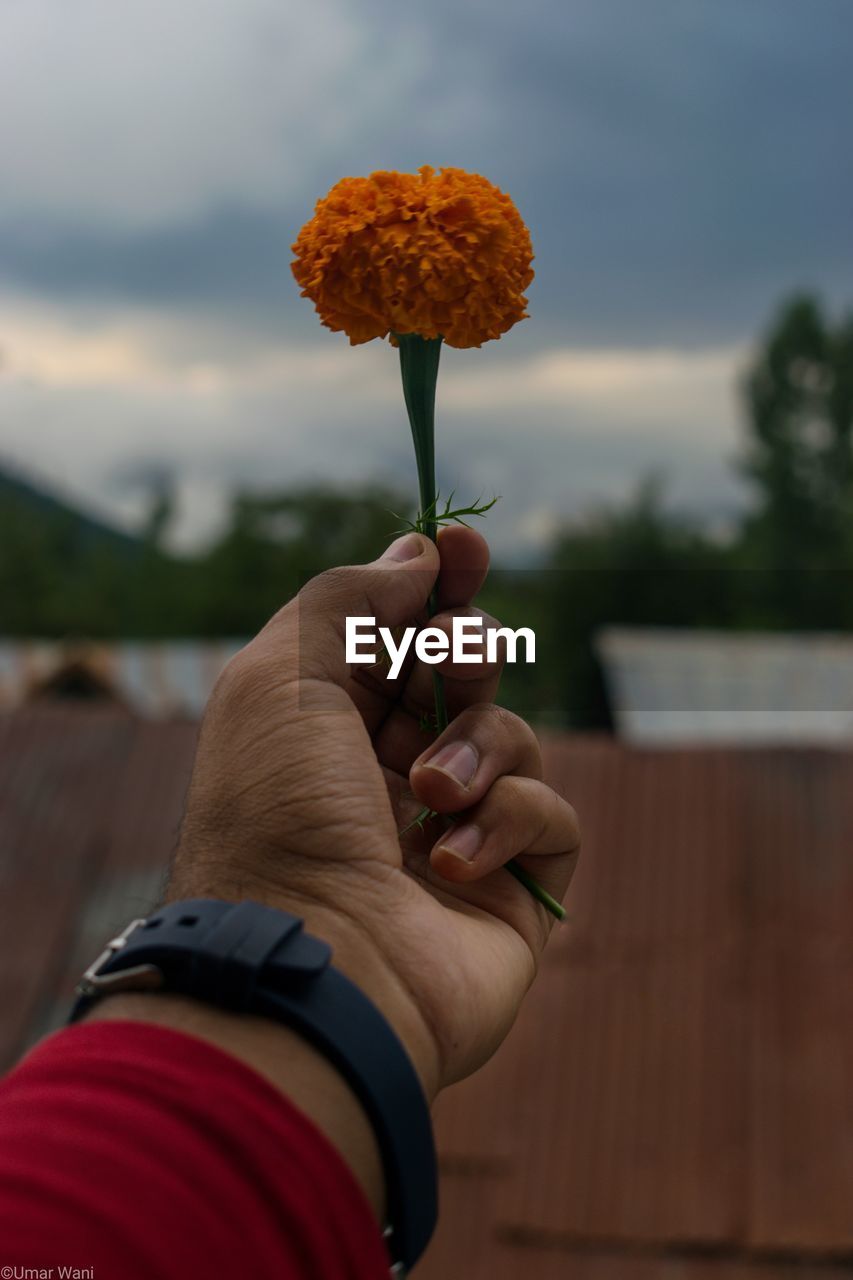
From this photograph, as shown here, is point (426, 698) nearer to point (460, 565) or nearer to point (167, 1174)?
point (460, 565)

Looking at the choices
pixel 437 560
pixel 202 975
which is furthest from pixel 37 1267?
pixel 437 560

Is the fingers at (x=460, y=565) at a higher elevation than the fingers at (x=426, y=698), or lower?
higher

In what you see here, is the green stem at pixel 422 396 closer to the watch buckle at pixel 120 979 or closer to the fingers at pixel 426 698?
the fingers at pixel 426 698

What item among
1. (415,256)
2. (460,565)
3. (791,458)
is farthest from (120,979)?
(791,458)

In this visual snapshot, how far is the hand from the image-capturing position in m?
1.19

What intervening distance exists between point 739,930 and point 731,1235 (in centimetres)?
188

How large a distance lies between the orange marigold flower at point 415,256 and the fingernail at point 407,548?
0.68 feet

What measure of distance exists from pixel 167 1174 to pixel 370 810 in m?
0.45

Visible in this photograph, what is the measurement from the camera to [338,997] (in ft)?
3.43

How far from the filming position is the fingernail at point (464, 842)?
4.01 ft

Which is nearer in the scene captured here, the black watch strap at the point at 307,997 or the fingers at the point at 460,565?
the black watch strap at the point at 307,997

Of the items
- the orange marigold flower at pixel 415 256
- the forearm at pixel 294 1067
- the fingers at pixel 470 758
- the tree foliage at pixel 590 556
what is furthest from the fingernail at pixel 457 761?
the tree foliage at pixel 590 556

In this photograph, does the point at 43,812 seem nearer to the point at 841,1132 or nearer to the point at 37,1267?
the point at 841,1132

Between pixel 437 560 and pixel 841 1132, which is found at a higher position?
pixel 437 560
